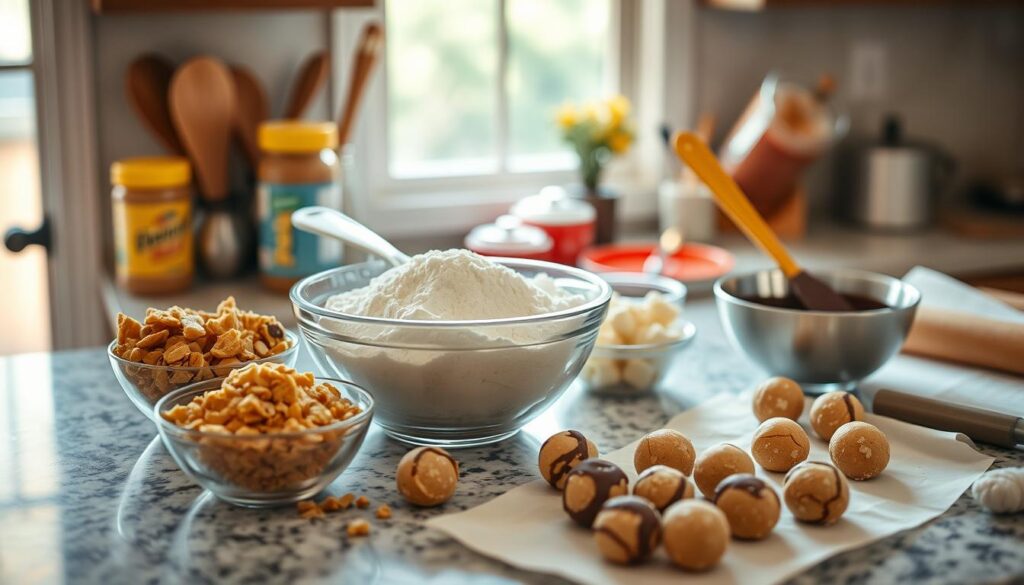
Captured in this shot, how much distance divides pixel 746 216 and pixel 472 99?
1225 mm

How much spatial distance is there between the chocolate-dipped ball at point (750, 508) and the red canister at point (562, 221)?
114 cm

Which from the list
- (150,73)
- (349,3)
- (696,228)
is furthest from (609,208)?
(150,73)

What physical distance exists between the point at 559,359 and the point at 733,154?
1448mm

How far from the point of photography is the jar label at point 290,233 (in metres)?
1.85

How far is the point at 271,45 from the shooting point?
2066mm

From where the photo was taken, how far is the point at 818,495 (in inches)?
36.0

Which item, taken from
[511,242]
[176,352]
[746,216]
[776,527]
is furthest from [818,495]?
[511,242]

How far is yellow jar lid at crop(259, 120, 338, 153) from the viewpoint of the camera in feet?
6.00

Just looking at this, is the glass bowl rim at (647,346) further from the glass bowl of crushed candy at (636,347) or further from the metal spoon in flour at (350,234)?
the metal spoon in flour at (350,234)

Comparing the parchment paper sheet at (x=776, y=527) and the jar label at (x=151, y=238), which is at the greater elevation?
the jar label at (x=151, y=238)

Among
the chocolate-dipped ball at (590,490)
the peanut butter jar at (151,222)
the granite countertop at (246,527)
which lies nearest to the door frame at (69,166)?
the peanut butter jar at (151,222)

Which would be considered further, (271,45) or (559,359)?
(271,45)

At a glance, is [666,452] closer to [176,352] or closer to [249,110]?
[176,352]

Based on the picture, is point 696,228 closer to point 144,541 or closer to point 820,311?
point 820,311
